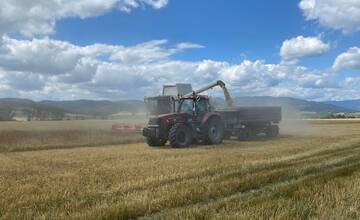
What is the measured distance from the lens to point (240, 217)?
7250 mm

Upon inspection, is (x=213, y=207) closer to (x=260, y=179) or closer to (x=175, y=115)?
(x=260, y=179)

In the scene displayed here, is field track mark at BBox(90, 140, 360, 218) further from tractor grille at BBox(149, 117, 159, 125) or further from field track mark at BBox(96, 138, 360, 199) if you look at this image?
tractor grille at BBox(149, 117, 159, 125)

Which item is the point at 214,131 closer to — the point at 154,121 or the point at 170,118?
the point at 170,118

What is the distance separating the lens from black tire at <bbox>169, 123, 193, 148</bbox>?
21.0m

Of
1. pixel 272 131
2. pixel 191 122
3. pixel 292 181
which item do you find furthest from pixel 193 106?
pixel 292 181

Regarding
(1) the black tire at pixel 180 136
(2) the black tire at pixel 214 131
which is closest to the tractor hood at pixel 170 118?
(1) the black tire at pixel 180 136

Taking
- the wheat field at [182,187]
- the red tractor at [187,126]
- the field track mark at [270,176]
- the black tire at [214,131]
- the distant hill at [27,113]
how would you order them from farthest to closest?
1. the distant hill at [27,113]
2. the black tire at [214,131]
3. the red tractor at [187,126]
4. the field track mark at [270,176]
5. the wheat field at [182,187]

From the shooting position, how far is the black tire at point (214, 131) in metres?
22.7

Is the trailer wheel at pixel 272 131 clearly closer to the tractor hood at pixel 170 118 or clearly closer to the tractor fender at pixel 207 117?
the tractor fender at pixel 207 117

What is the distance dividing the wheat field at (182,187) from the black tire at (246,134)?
8974 mm

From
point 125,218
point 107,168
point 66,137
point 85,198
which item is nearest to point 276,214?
point 125,218

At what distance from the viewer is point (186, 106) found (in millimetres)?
22312

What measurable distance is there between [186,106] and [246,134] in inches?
204

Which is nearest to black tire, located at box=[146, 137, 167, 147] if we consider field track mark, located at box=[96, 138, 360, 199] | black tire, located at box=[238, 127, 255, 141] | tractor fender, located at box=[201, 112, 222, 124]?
tractor fender, located at box=[201, 112, 222, 124]
